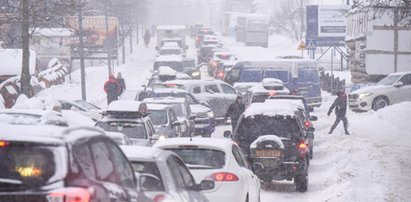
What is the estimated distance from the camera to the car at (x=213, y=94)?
34781 millimetres

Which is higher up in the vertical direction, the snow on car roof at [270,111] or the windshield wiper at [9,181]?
the windshield wiper at [9,181]

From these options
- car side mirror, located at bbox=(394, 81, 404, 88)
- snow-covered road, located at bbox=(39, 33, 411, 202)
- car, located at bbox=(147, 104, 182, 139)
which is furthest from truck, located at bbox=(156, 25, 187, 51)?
car, located at bbox=(147, 104, 182, 139)

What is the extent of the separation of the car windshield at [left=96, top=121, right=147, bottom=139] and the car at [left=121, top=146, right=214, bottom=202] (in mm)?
8735

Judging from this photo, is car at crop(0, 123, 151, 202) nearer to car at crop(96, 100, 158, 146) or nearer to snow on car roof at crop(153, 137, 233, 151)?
snow on car roof at crop(153, 137, 233, 151)

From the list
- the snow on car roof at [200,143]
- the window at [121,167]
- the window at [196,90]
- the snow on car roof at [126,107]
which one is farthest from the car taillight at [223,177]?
the window at [196,90]

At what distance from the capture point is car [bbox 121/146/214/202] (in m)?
9.78

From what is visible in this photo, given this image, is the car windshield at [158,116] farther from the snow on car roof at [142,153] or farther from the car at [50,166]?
the car at [50,166]

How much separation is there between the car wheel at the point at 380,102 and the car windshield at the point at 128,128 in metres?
20.6

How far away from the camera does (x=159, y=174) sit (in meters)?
9.88

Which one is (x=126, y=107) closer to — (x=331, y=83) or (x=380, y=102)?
(x=380, y=102)

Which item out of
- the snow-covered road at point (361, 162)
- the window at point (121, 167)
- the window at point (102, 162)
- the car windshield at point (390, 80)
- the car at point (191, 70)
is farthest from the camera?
the car at point (191, 70)

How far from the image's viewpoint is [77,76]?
57188 millimetres

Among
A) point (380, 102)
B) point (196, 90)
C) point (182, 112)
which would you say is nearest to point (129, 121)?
point (182, 112)

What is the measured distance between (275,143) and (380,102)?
69.6 ft
